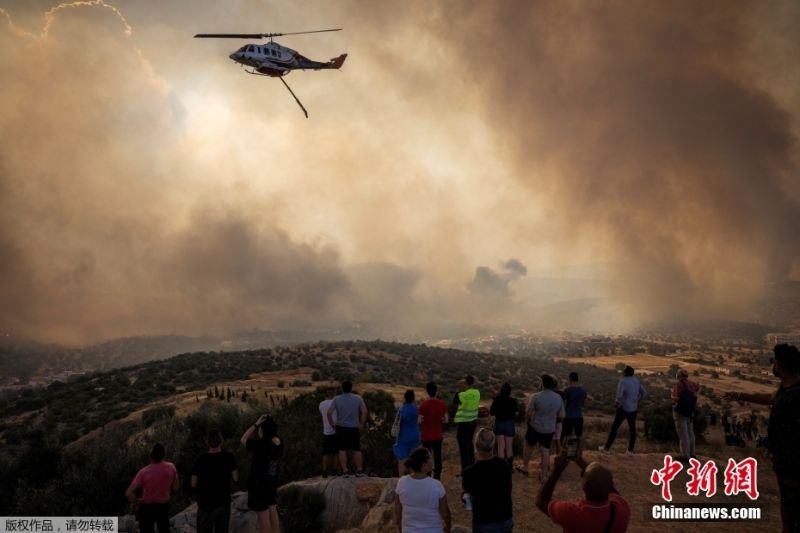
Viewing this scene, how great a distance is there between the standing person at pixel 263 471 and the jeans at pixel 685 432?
30.9 feet

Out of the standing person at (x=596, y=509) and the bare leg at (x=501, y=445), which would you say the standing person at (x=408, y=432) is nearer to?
the bare leg at (x=501, y=445)

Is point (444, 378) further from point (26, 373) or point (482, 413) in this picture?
point (26, 373)

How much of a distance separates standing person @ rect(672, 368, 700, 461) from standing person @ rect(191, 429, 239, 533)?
32.6ft

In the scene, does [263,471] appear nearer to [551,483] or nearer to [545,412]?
[545,412]

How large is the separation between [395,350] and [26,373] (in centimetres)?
13588

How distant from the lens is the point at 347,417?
1033cm

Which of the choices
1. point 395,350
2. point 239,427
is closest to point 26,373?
point 395,350

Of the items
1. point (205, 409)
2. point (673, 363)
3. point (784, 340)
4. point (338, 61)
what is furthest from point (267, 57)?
point (784, 340)

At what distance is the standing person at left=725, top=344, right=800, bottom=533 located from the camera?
16.7 feet

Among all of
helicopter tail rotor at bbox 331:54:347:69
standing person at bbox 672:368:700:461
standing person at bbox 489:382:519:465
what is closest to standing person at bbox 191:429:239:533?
standing person at bbox 489:382:519:465

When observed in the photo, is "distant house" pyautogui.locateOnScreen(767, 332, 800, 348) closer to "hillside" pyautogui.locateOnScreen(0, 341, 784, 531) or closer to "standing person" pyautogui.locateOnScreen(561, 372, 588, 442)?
"hillside" pyautogui.locateOnScreen(0, 341, 784, 531)

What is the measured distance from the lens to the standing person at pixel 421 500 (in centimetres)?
520

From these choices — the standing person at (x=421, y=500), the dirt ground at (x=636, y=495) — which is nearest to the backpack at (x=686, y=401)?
the dirt ground at (x=636, y=495)

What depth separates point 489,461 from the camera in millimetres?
5105
